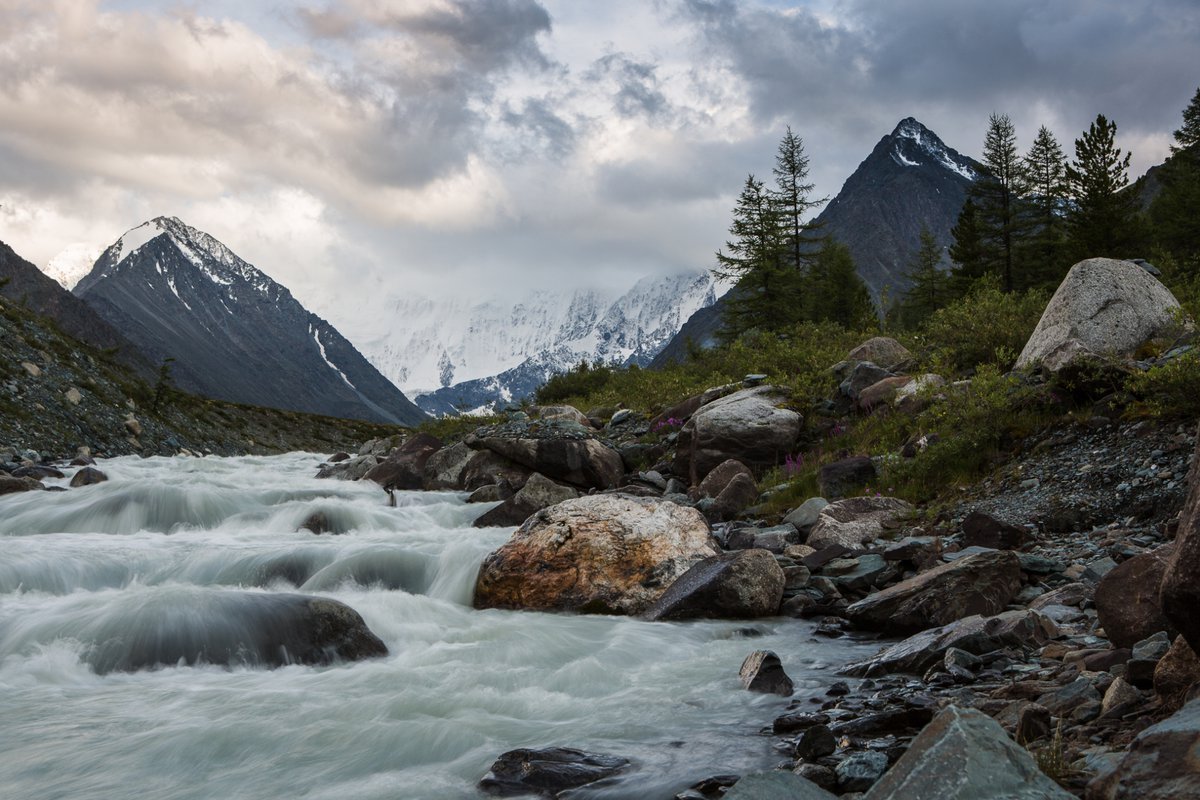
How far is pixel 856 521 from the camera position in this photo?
11.4 m

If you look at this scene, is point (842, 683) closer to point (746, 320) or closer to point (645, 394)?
point (645, 394)

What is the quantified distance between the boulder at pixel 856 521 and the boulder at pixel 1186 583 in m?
6.89

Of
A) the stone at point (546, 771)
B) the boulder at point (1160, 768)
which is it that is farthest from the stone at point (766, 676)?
the boulder at point (1160, 768)

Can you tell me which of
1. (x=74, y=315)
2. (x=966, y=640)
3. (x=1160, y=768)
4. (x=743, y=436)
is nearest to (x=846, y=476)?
(x=743, y=436)

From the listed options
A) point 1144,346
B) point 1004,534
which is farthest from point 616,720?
point 1144,346

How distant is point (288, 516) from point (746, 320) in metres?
26.0

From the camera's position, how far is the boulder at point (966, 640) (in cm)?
642

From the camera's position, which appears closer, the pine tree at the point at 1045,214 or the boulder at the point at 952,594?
the boulder at the point at 952,594

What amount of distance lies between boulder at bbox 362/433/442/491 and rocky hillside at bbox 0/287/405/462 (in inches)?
384

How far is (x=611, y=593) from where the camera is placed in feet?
33.2

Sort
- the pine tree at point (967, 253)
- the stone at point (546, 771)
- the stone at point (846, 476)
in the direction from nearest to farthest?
the stone at point (546, 771) < the stone at point (846, 476) < the pine tree at point (967, 253)

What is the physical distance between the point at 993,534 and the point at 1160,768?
701 centimetres

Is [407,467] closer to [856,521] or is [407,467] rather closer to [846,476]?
[846,476]

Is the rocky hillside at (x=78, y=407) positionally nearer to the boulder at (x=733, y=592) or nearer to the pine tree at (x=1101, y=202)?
the boulder at (x=733, y=592)
